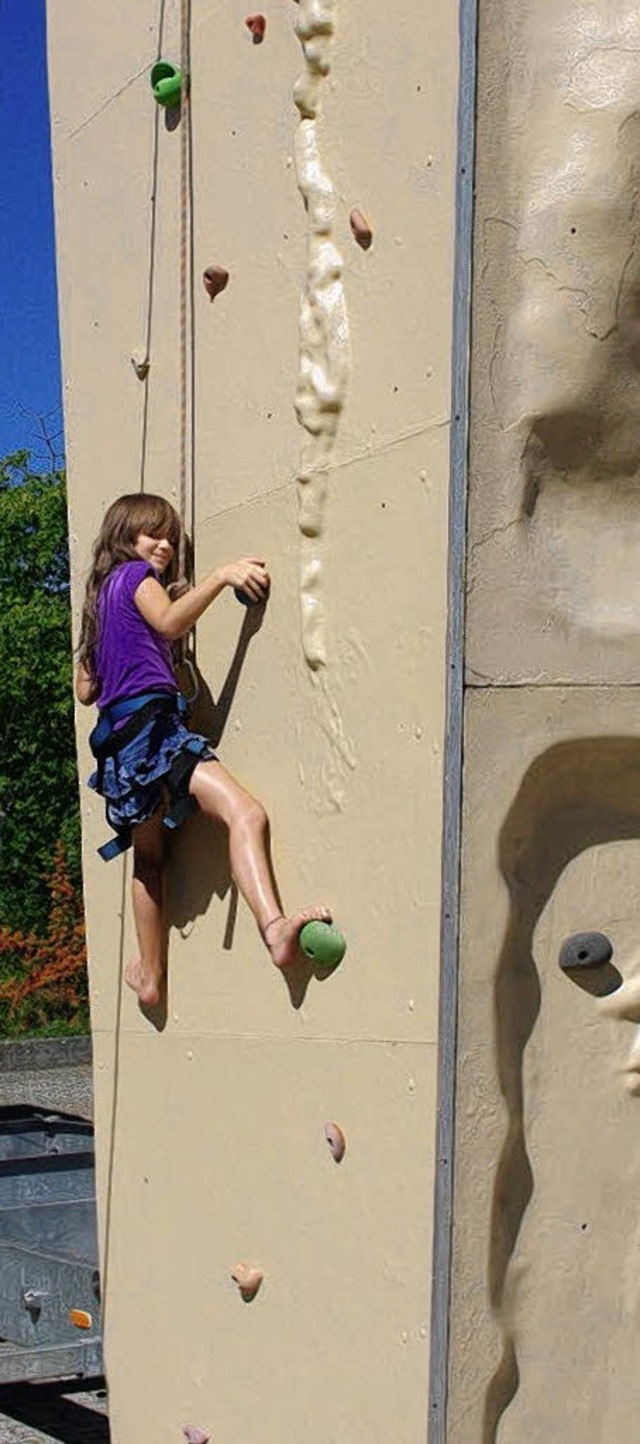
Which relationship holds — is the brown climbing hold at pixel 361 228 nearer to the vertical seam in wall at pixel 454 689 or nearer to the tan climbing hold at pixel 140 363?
the vertical seam in wall at pixel 454 689

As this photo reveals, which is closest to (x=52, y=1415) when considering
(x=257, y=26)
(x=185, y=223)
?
(x=185, y=223)

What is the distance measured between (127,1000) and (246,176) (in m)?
1.96

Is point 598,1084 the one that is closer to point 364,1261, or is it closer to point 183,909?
point 364,1261

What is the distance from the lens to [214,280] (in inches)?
184

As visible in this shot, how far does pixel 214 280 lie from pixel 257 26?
541 millimetres

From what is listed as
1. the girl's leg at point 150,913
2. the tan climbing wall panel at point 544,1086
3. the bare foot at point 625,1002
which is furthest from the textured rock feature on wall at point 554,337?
the girl's leg at point 150,913

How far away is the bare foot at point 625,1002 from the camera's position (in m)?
3.95

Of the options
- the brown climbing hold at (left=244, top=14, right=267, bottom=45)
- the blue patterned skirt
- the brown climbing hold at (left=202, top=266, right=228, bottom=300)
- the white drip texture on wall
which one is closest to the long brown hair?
the blue patterned skirt

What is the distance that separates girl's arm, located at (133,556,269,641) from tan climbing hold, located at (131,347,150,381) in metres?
0.64

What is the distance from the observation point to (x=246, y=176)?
179 inches

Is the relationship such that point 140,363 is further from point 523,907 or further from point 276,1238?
point 276,1238

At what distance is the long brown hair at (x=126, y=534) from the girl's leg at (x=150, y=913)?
0.43 m

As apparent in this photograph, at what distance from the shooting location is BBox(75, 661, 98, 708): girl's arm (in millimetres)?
4906

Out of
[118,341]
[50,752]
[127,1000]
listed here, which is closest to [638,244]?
[118,341]
